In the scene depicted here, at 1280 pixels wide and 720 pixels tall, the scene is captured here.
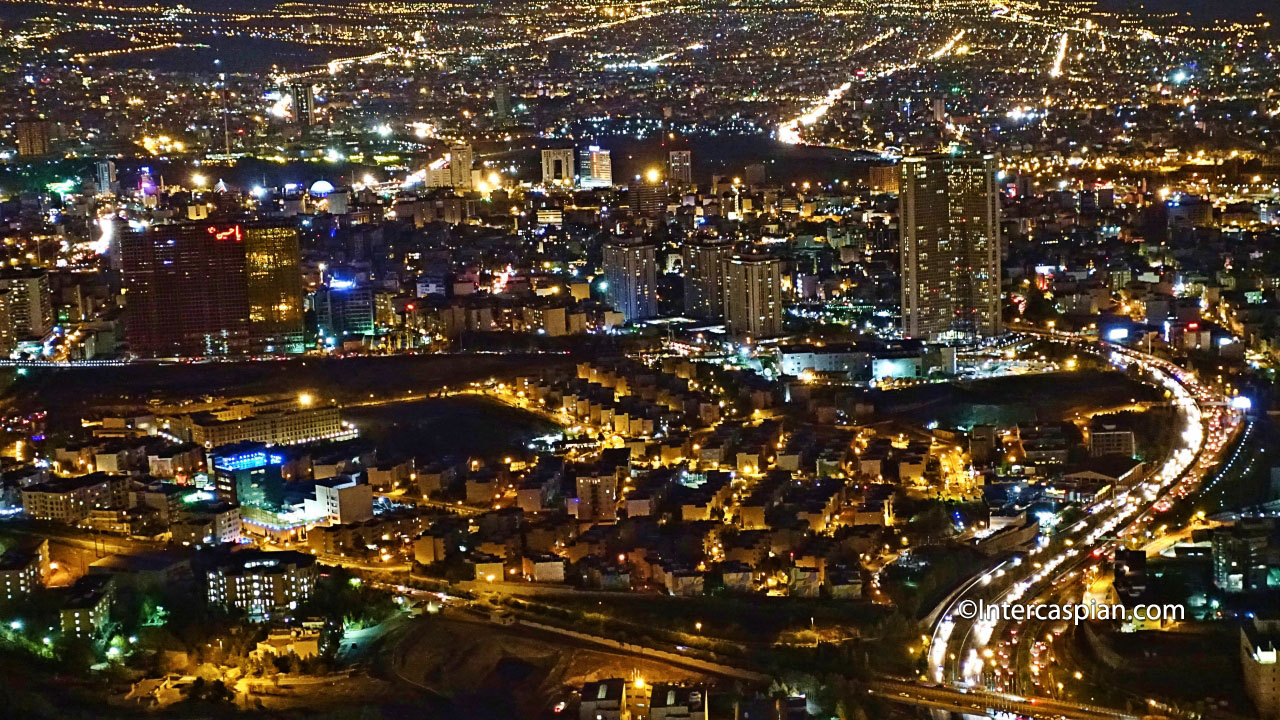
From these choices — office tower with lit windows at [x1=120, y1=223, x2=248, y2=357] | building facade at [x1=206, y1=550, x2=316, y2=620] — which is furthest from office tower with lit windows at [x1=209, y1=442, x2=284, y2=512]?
office tower with lit windows at [x1=120, y1=223, x2=248, y2=357]

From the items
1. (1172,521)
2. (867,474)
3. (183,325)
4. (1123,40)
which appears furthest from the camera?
(1123,40)

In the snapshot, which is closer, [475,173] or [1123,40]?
[475,173]

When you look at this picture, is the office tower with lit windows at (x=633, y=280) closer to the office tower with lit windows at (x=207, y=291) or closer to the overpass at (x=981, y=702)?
the office tower with lit windows at (x=207, y=291)

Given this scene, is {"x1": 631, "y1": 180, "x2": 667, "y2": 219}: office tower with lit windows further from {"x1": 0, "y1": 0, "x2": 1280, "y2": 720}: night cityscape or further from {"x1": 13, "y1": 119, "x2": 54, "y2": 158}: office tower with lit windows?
{"x1": 13, "y1": 119, "x2": 54, "y2": 158}: office tower with lit windows

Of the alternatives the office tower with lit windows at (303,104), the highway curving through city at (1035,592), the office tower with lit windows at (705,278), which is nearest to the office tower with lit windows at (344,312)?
the office tower with lit windows at (705,278)

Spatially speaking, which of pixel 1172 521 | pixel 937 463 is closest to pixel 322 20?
pixel 937 463

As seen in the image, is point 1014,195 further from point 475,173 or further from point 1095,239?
point 475,173

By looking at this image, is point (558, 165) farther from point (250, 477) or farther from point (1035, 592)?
point (1035, 592)
